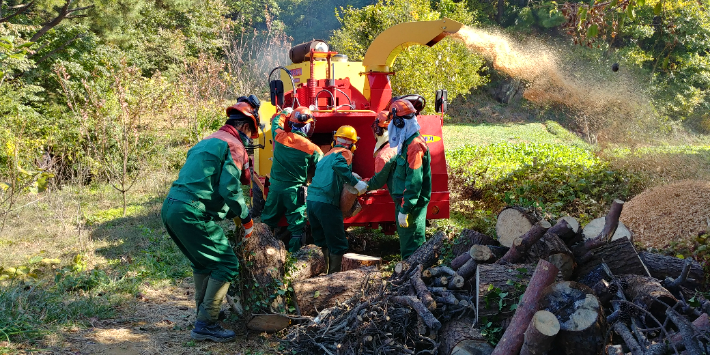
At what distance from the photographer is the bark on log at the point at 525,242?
14.1ft

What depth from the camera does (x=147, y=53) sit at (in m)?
22.0

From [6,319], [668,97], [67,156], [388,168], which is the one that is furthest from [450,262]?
[668,97]

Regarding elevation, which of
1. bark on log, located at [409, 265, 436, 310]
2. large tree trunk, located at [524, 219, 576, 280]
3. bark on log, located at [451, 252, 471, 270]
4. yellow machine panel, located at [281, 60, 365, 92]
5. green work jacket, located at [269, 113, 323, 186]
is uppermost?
yellow machine panel, located at [281, 60, 365, 92]


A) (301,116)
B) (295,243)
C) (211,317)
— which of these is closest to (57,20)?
(301,116)

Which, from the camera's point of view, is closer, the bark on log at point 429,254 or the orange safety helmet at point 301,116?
the bark on log at point 429,254

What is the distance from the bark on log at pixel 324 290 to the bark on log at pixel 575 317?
5.51 feet

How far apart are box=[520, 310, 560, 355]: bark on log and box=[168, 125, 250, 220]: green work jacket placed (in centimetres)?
252

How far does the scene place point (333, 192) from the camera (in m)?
6.01

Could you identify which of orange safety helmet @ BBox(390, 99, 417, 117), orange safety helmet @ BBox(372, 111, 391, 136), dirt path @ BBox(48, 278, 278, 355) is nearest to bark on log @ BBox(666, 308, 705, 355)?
dirt path @ BBox(48, 278, 278, 355)

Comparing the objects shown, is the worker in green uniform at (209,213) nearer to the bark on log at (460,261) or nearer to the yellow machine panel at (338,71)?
the bark on log at (460,261)

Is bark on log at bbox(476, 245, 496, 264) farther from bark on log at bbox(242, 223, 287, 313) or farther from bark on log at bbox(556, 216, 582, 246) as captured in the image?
bark on log at bbox(242, 223, 287, 313)

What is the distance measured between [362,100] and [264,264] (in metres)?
4.05

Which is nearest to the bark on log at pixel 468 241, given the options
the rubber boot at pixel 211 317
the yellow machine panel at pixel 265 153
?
the rubber boot at pixel 211 317

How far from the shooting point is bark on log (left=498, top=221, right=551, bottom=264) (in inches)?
169
